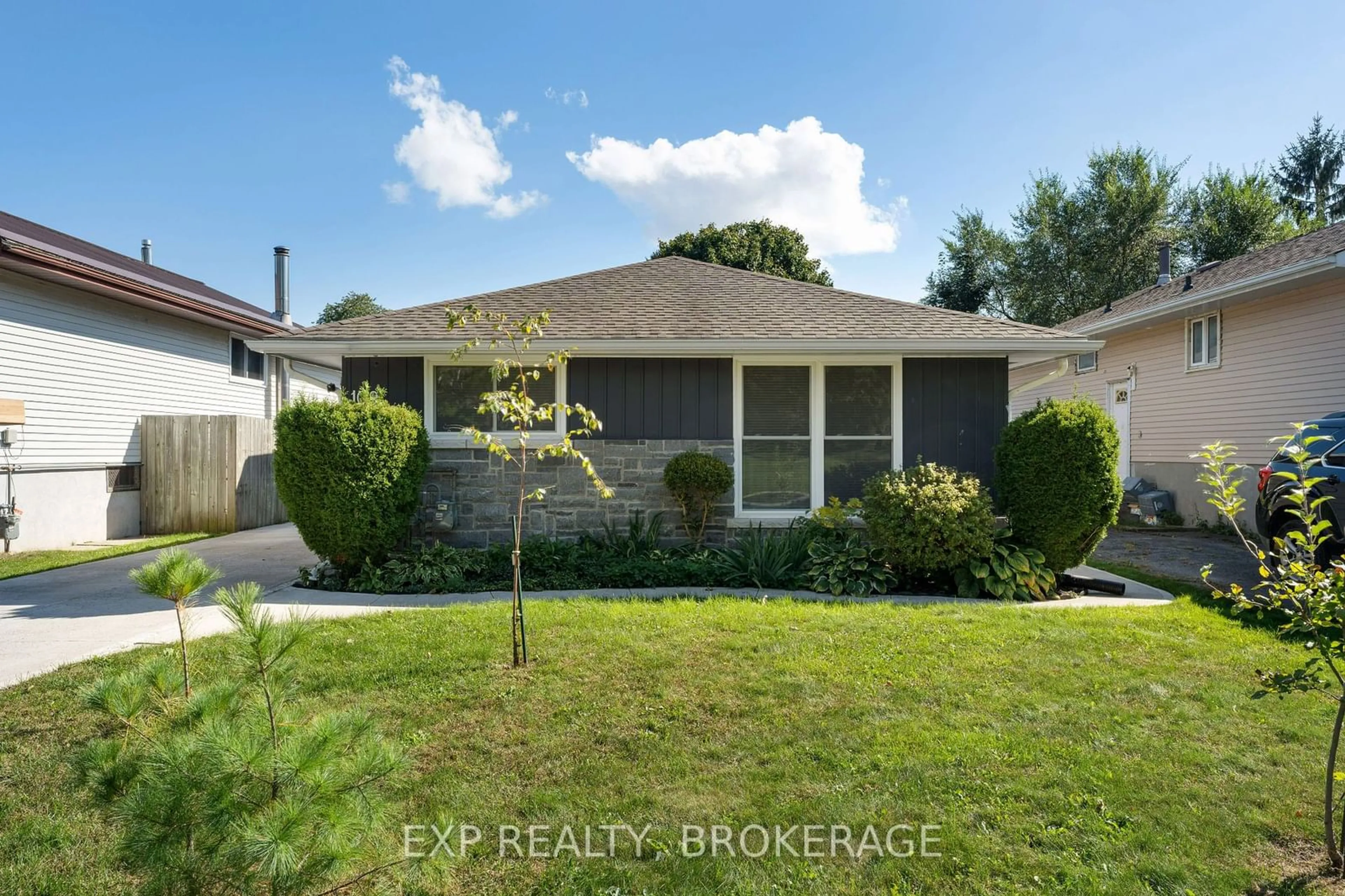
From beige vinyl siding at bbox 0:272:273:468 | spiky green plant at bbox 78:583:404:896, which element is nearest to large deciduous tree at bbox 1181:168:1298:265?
spiky green plant at bbox 78:583:404:896

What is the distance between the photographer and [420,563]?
21.4 ft

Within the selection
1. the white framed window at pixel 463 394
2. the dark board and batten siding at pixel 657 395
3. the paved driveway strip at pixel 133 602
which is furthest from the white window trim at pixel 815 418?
the white framed window at pixel 463 394

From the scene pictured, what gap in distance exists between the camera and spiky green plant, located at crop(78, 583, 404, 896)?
1512 millimetres

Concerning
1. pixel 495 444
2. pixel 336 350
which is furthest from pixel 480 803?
pixel 336 350

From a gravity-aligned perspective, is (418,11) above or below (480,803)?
above

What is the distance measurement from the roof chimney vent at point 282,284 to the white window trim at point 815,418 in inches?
521

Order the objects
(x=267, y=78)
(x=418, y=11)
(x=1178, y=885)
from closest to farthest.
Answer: (x=1178, y=885), (x=418, y=11), (x=267, y=78)

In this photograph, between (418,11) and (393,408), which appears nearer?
(393,408)

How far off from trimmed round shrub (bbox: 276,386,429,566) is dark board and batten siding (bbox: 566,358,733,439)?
204 centimetres

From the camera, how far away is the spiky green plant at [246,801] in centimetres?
151

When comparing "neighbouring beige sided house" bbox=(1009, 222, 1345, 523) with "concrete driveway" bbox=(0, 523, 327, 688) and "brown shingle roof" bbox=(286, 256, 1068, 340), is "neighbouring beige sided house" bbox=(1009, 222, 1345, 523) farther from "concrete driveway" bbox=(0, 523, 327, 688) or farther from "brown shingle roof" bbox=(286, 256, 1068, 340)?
"concrete driveway" bbox=(0, 523, 327, 688)

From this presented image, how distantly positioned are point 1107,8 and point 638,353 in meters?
7.58

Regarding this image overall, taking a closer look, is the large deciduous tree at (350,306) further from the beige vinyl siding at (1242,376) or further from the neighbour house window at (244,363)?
the beige vinyl siding at (1242,376)

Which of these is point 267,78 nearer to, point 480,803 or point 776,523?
point 776,523
